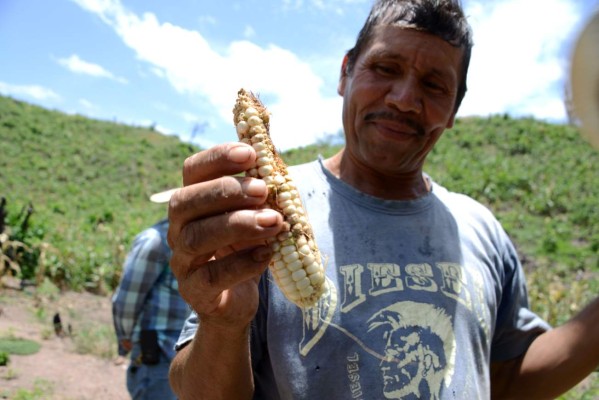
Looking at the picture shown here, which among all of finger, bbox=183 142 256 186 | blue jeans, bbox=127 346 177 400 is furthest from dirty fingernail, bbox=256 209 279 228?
blue jeans, bbox=127 346 177 400

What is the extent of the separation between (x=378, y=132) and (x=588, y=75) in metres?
0.75

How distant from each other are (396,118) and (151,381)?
103 inches

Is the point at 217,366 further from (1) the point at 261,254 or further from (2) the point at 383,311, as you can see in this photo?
(2) the point at 383,311

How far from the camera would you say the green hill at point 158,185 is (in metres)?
11.3

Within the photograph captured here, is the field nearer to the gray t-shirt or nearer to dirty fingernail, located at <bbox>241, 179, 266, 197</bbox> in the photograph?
the gray t-shirt

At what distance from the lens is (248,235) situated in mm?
1250

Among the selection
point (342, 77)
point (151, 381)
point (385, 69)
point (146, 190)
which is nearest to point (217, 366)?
point (385, 69)

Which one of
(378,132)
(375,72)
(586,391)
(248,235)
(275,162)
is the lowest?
(586,391)

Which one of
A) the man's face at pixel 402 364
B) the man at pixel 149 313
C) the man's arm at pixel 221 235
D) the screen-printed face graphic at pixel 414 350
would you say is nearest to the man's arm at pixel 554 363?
the screen-printed face graphic at pixel 414 350

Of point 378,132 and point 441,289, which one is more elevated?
point 378,132

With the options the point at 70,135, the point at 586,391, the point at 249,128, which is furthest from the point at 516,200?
the point at 70,135

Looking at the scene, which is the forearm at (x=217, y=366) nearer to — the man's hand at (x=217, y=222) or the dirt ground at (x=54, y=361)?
the man's hand at (x=217, y=222)

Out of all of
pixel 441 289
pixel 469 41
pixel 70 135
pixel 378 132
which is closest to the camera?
pixel 441 289

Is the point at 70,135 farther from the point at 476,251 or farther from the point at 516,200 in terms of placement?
the point at 476,251
